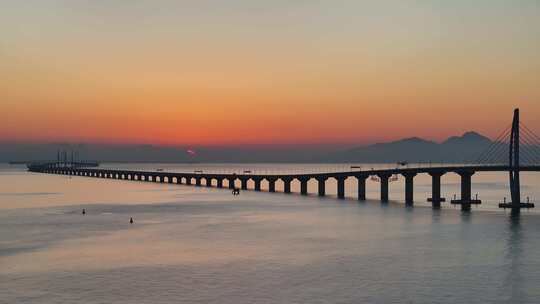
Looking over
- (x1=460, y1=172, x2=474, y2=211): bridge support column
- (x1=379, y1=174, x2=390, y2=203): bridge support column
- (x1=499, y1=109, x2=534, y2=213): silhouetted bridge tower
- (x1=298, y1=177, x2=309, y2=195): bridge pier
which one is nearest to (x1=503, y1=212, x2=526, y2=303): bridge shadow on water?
(x1=499, y1=109, x2=534, y2=213): silhouetted bridge tower

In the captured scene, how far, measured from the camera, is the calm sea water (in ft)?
123

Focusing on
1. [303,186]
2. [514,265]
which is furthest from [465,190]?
[514,265]

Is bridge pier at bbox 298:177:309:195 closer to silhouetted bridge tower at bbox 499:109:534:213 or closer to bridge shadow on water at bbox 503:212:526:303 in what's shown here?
silhouetted bridge tower at bbox 499:109:534:213

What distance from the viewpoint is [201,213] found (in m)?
94.1

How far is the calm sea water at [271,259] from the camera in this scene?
123 feet

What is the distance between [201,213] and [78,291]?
2215 inches

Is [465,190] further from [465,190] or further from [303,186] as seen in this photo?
[303,186]

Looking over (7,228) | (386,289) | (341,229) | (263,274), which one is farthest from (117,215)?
(386,289)

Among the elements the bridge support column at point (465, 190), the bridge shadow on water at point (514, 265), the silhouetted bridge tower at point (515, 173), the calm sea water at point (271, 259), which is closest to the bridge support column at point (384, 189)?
the bridge support column at point (465, 190)

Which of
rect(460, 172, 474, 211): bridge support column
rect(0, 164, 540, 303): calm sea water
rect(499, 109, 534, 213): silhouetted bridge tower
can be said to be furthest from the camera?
rect(460, 172, 474, 211): bridge support column

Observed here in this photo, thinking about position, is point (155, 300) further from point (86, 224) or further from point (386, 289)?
point (86, 224)

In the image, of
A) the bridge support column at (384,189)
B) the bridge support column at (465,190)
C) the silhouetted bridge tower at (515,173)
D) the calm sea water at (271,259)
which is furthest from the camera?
the bridge support column at (384,189)

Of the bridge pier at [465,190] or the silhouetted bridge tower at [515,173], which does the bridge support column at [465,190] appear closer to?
the bridge pier at [465,190]

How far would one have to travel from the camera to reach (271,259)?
49219 millimetres
